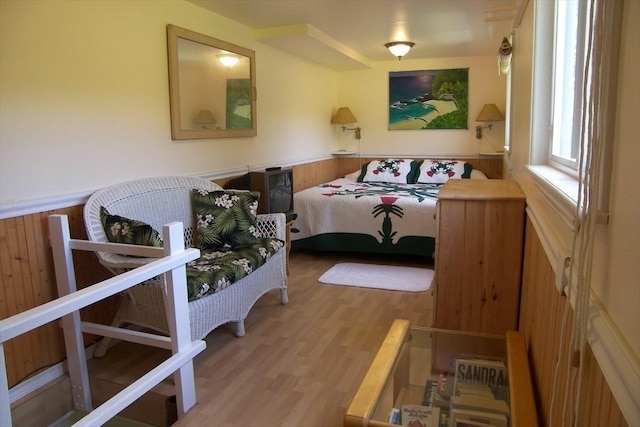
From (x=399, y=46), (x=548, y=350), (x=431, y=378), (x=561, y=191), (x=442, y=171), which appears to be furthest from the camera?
(x=442, y=171)

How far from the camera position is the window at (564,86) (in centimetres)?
173

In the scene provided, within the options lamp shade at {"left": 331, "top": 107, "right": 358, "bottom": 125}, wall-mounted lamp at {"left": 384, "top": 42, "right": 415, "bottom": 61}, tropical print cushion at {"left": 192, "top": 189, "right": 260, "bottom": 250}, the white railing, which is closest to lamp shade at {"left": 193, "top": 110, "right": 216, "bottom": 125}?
tropical print cushion at {"left": 192, "top": 189, "right": 260, "bottom": 250}

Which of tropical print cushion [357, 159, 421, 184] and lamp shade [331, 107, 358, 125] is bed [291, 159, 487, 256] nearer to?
tropical print cushion [357, 159, 421, 184]

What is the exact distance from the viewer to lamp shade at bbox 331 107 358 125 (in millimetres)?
6133

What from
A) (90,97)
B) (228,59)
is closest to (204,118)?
(228,59)

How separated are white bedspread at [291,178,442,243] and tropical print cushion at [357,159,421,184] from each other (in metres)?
0.87

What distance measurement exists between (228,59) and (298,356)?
2.38m

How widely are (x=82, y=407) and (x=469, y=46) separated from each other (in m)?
4.84

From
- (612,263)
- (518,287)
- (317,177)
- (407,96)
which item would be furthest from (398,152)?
(612,263)

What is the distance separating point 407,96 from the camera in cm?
616

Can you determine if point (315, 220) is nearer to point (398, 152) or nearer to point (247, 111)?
point (247, 111)

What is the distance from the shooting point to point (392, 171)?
5746mm

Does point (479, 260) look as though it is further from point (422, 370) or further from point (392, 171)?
point (392, 171)

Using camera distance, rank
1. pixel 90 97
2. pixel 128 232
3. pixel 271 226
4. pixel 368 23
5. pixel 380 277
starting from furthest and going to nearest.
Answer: pixel 368 23 → pixel 380 277 → pixel 271 226 → pixel 90 97 → pixel 128 232
